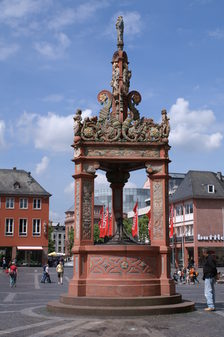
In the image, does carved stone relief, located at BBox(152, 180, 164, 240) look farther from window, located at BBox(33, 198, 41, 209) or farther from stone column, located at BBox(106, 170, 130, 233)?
window, located at BBox(33, 198, 41, 209)

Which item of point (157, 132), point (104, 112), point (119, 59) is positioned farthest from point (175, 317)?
point (119, 59)

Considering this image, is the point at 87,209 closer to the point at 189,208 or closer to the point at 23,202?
the point at 23,202

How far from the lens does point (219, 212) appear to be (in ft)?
232

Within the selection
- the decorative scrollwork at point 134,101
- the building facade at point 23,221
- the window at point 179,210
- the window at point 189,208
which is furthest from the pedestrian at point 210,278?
the window at point 179,210

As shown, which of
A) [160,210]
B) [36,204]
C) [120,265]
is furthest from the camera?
[36,204]

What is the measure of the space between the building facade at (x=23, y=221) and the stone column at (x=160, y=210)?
2123 inches

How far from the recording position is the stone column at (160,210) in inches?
641

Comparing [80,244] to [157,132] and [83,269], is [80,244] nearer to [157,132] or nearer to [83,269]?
[83,269]

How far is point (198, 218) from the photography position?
2731 inches

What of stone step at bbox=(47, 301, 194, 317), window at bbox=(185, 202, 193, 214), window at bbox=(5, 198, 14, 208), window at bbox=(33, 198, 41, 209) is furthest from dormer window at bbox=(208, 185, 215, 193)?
stone step at bbox=(47, 301, 194, 317)

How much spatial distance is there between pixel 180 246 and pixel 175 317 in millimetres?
60076

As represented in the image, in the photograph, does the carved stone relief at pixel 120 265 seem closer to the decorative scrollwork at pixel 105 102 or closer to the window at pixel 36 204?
the decorative scrollwork at pixel 105 102

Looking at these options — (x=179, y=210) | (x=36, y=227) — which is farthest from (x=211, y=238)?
(x=36, y=227)

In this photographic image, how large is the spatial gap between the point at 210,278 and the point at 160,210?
9.29ft
